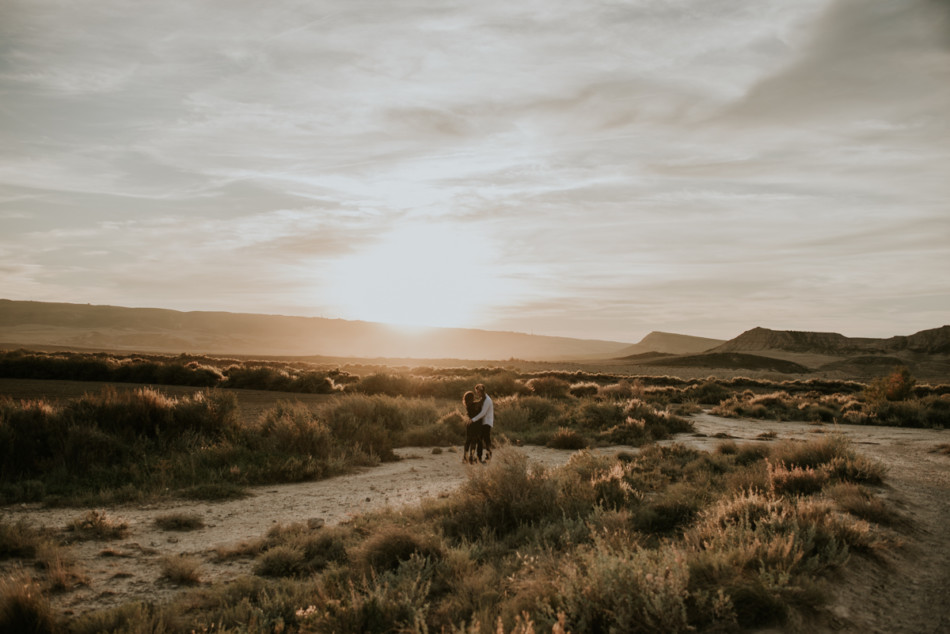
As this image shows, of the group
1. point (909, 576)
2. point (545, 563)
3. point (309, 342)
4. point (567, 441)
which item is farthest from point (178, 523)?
point (309, 342)

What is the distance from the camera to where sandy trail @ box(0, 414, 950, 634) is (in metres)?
4.59

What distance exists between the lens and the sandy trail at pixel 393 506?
4.59 metres

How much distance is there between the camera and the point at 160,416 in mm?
13500

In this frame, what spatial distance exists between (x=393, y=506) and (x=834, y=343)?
108131mm

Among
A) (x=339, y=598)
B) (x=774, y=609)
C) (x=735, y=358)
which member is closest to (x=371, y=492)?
(x=339, y=598)

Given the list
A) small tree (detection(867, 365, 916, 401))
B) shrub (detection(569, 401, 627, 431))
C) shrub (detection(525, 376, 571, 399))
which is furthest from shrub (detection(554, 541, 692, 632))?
small tree (detection(867, 365, 916, 401))

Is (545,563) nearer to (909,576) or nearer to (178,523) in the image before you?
(909,576)

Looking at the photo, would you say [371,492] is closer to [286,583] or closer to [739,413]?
[286,583]

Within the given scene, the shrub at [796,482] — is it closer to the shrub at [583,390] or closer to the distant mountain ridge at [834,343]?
the shrub at [583,390]

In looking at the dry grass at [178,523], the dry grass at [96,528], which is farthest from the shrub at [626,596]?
the dry grass at [96,528]

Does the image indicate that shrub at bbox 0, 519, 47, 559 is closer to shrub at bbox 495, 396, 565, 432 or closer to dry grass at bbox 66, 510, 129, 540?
dry grass at bbox 66, 510, 129, 540

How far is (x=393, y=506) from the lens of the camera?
30.4ft

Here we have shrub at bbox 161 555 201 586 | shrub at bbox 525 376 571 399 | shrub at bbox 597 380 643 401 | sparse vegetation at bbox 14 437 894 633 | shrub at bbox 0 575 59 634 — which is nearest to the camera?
sparse vegetation at bbox 14 437 894 633

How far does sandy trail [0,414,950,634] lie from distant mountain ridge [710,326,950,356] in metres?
87.9
